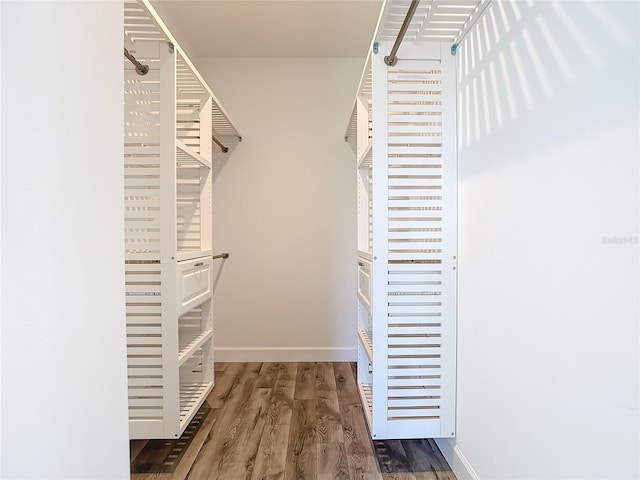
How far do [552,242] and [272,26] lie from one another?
226 cm

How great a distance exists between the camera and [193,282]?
180cm

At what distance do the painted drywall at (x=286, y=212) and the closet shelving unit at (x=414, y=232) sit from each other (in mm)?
1279

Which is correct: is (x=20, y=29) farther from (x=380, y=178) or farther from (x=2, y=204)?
(x=380, y=178)

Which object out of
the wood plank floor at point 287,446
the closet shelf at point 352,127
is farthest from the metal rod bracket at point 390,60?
the wood plank floor at point 287,446

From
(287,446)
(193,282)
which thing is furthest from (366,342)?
(193,282)

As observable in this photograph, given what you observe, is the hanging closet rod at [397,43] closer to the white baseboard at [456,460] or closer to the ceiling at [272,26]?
the ceiling at [272,26]

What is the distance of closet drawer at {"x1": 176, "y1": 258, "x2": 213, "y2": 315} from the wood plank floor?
2.20 feet

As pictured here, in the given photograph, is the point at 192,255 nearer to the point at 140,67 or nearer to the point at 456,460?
the point at 140,67

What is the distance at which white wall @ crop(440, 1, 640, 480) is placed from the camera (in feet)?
2.29

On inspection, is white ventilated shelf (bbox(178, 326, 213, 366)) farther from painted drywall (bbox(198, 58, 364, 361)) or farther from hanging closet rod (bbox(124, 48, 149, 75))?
hanging closet rod (bbox(124, 48, 149, 75))

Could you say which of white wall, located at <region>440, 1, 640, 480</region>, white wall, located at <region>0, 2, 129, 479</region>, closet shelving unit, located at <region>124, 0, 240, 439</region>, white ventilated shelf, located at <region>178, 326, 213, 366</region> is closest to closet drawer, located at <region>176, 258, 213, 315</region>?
closet shelving unit, located at <region>124, 0, 240, 439</region>

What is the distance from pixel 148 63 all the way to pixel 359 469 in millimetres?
2020

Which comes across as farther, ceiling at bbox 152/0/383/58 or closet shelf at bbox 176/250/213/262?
ceiling at bbox 152/0/383/58

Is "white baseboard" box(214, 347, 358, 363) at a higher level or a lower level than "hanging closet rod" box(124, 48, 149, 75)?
lower
